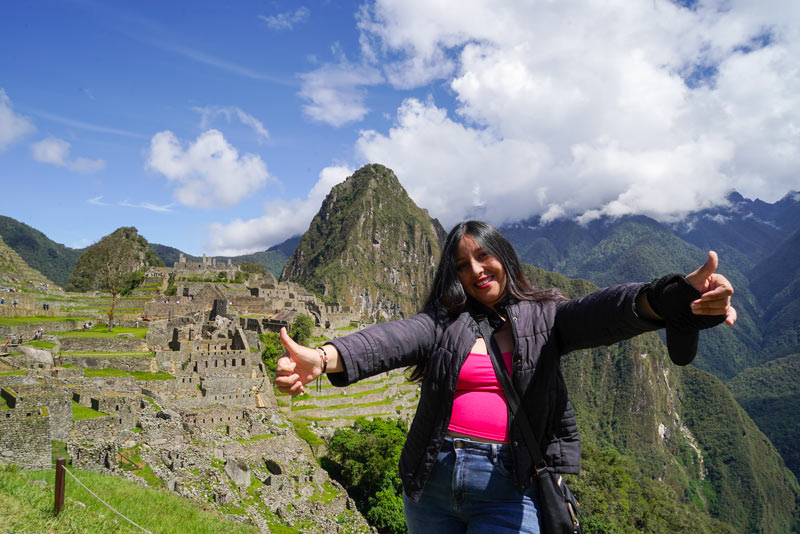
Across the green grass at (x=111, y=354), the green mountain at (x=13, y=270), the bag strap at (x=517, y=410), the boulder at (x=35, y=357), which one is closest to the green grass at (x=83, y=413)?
the boulder at (x=35, y=357)

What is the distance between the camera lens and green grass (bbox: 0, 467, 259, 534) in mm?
6023

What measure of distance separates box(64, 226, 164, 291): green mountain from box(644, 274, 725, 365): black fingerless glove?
4731 centimetres

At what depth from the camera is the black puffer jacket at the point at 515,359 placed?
2521mm

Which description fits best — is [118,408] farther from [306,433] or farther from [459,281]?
[459,281]

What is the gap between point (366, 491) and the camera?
76.0 feet

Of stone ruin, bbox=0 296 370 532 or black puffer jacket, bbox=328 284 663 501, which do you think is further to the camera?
stone ruin, bbox=0 296 370 532

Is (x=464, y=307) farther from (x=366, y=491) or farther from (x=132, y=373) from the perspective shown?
(x=366, y=491)

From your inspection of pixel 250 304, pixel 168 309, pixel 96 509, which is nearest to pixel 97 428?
pixel 96 509

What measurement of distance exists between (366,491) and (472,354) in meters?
22.9

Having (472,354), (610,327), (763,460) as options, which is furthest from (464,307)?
(763,460)

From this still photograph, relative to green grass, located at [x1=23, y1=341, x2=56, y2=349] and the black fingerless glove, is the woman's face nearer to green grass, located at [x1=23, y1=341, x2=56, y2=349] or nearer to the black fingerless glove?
the black fingerless glove

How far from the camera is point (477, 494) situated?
2668 millimetres

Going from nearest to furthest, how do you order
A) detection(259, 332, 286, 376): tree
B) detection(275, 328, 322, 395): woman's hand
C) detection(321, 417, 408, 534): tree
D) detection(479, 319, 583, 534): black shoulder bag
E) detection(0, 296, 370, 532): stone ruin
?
1. detection(275, 328, 322, 395): woman's hand
2. detection(479, 319, 583, 534): black shoulder bag
3. detection(0, 296, 370, 532): stone ruin
4. detection(321, 417, 408, 534): tree
5. detection(259, 332, 286, 376): tree

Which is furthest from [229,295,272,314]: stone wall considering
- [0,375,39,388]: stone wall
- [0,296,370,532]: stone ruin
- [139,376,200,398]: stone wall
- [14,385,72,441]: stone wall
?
[14,385,72,441]: stone wall
